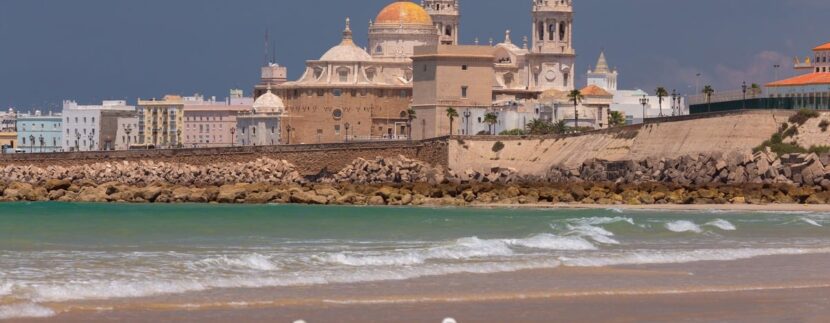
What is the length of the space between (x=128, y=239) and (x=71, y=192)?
3571 centimetres

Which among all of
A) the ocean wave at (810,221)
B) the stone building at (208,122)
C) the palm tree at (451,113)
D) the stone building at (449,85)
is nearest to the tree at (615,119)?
the stone building at (449,85)

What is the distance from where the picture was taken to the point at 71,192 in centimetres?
7294

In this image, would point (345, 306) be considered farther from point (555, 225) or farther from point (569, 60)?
point (569, 60)

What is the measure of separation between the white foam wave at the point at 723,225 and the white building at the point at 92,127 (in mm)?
89005

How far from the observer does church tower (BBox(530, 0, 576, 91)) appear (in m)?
107

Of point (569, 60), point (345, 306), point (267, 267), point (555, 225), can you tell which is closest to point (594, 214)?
point (555, 225)

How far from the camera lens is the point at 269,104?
105938 mm

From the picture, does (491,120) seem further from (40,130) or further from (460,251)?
(460,251)

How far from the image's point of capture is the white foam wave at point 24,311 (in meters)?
21.8

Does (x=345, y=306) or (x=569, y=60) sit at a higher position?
(x=569, y=60)

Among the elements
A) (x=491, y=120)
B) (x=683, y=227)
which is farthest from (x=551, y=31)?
(x=683, y=227)

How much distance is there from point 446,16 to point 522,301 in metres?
89.3

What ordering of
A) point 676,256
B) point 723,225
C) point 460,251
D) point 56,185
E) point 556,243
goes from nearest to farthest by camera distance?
point 676,256, point 460,251, point 556,243, point 723,225, point 56,185

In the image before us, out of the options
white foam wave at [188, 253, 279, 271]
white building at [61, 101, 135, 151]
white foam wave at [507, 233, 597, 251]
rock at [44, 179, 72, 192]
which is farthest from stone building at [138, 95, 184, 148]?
white foam wave at [188, 253, 279, 271]
